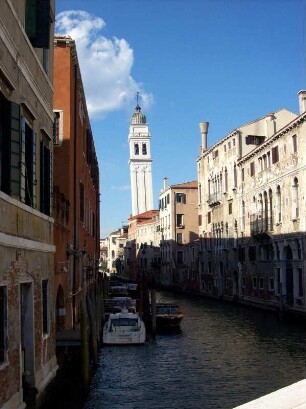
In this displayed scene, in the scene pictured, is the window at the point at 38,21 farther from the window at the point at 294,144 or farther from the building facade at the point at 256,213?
the window at the point at 294,144

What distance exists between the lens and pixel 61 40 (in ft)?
51.2

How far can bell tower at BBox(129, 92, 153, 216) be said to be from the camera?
96500 mm

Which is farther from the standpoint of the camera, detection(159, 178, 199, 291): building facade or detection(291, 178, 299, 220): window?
detection(159, 178, 199, 291): building facade

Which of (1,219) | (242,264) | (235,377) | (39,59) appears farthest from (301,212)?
(1,219)

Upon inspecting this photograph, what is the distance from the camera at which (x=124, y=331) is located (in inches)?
789

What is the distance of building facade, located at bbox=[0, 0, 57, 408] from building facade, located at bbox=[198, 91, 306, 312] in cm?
1783

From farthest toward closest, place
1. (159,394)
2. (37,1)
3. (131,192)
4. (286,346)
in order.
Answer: (131,192) → (286,346) → (159,394) → (37,1)

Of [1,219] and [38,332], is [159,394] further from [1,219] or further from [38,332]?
[1,219]

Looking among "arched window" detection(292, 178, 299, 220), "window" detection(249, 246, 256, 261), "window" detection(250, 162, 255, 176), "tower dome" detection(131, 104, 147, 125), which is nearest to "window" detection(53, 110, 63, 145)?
"arched window" detection(292, 178, 299, 220)

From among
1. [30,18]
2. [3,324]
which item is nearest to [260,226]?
[30,18]

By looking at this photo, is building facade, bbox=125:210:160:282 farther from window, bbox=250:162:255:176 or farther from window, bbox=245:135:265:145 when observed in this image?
Result: window, bbox=250:162:255:176

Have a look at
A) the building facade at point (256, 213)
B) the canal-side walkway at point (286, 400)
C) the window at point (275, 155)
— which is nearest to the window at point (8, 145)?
the canal-side walkway at point (286, 400)

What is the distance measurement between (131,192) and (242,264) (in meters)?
62.5

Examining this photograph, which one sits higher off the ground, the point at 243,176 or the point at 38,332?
the point at 243,176
